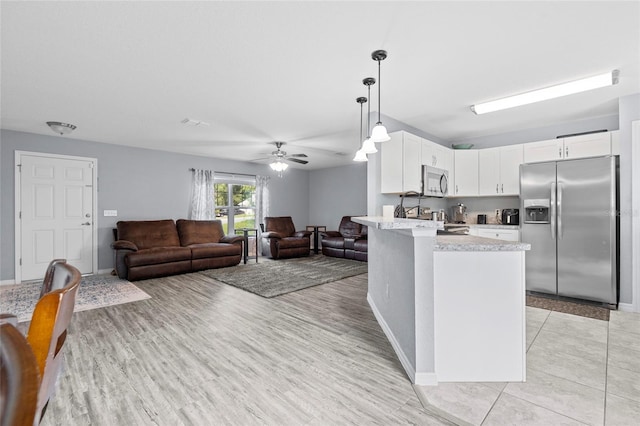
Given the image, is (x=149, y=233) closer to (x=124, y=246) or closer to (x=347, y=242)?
(x=124, y=246)

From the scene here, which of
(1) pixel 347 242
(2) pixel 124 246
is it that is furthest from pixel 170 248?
(1) pixel 347 242

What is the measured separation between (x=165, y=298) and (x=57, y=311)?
3.52 m

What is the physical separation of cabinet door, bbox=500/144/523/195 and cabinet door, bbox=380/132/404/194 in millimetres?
1998

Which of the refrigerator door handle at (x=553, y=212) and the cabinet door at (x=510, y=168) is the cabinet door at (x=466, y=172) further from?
the refrigerator door handle at (x=553, y=212)

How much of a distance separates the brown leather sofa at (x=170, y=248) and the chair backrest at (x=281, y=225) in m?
1.36

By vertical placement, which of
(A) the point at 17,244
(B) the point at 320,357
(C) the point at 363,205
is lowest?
(B) the point at 320,357

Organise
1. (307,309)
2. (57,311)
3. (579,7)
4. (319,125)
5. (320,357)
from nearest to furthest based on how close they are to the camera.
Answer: (57,311) < (579,7) < (320,357) < (307,309) < (319,125)

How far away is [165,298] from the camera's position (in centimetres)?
387

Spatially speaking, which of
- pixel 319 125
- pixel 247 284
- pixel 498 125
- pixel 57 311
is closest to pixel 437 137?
pixel 498 125

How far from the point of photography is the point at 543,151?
14.1 feet

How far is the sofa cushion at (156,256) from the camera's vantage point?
4758 millimetres

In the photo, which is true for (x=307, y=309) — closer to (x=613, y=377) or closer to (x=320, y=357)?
(x=320, y=357)

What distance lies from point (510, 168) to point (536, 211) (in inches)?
34.5

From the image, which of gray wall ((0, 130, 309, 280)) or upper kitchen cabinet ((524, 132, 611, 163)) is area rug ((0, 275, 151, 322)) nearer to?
gray wall ((0, 130, 309, 280))
